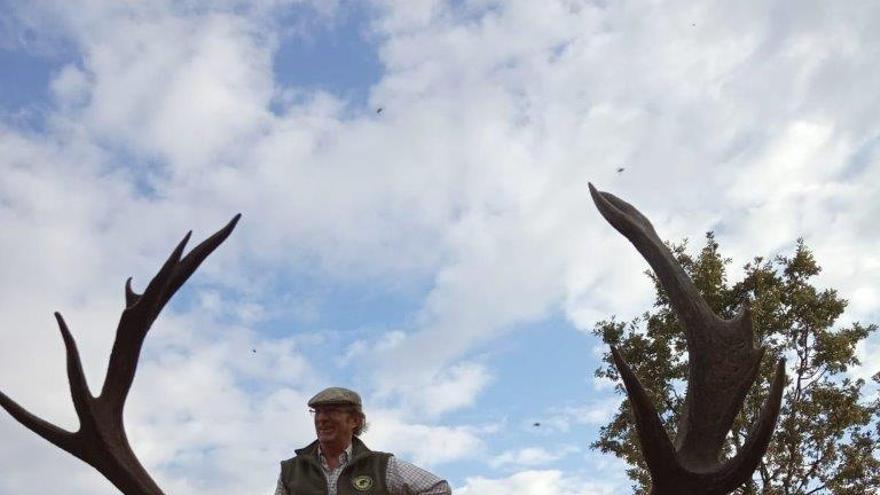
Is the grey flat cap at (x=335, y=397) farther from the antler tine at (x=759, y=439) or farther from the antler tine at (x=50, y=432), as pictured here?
the antler tine at (x=759, y=439)

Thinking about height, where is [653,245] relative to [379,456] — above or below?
above

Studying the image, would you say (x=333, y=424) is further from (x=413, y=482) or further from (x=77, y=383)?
(x=77, y=383)

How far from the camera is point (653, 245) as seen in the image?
511 cm

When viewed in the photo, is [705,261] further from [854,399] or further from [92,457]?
[92,457]

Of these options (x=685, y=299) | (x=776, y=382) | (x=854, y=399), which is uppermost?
(x=854, y=399)

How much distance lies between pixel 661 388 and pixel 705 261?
299 centimetres

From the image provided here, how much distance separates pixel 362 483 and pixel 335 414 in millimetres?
405

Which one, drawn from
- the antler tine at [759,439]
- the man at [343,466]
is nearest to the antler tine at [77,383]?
the man at [343,466]

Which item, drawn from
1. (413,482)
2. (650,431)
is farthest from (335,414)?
(650,431)

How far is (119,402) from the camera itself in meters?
5.26

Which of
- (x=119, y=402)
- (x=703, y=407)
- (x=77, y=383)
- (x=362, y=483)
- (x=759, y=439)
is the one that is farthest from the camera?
(x=119, y=402)

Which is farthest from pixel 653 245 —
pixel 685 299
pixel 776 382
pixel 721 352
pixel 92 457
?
pixel 92 457

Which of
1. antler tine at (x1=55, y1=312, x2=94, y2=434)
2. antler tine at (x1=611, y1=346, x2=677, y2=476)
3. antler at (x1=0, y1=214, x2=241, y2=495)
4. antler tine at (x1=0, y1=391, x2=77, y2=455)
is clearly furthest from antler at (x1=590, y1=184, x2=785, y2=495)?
antler tine at (x1=0, y1=391, x2=77, y2=455)

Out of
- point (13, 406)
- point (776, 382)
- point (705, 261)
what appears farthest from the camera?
point (705, 261)
